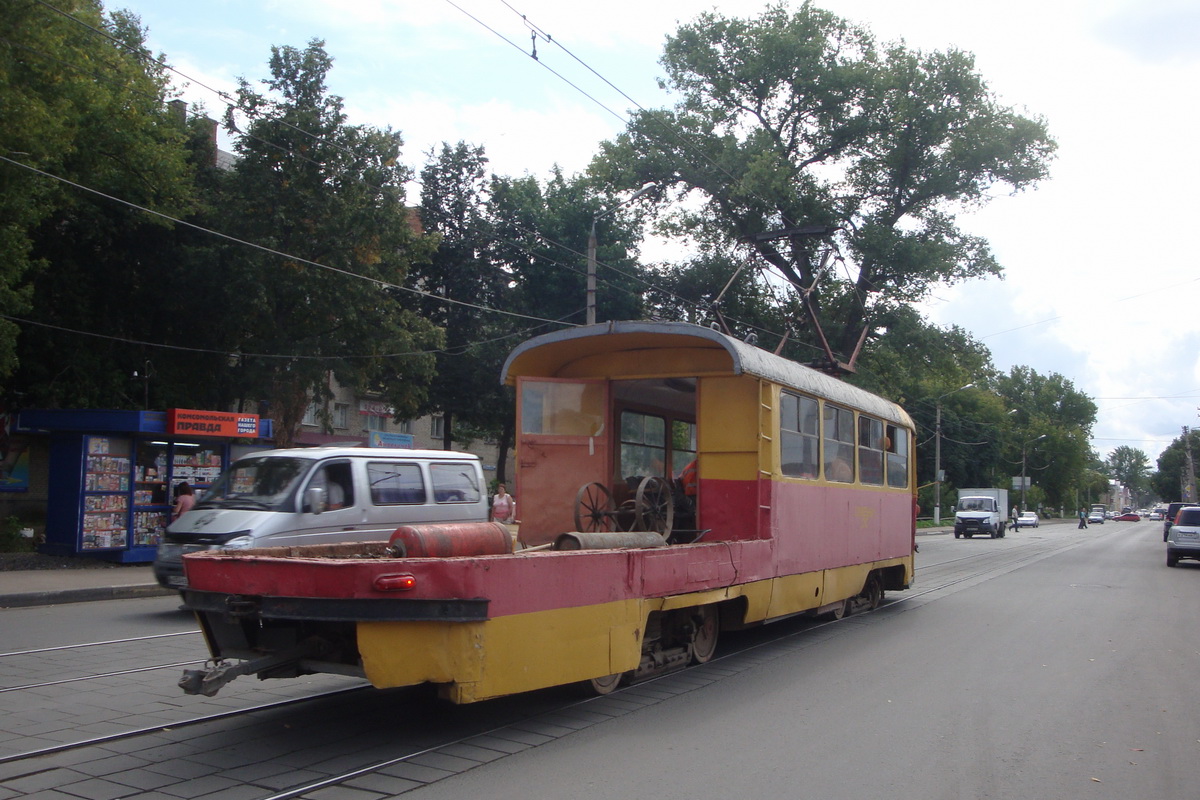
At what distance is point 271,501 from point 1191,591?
16274mm

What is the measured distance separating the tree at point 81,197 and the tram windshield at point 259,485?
9.10m

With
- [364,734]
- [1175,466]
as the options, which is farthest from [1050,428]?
[364,734]

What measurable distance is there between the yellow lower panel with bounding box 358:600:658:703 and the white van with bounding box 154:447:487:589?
513 cm

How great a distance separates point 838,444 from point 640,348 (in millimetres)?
2967

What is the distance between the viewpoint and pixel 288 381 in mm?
24781

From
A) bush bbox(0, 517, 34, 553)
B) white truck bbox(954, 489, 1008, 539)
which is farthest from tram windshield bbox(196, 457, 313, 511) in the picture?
white truck bbox(954, 489, 1008, 539)

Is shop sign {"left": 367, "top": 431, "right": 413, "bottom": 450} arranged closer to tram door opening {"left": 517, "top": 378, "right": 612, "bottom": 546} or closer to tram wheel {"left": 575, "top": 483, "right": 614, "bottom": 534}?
tram door opening {"left": 517, "top": 378, "right": 612, "bottom": 546}

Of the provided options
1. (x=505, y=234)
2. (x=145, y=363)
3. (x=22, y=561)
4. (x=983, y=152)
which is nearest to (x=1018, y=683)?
(x=22, y=561)

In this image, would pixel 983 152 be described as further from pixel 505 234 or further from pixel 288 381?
pixel 288 381

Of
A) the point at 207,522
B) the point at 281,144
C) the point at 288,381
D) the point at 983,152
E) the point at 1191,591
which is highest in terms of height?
the point at 983,152

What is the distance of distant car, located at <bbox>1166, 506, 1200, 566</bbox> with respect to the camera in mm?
25594

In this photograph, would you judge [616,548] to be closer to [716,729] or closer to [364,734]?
[716,729]

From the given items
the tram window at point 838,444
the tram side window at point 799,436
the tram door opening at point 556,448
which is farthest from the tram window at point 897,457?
the tram door opening at point 556,448

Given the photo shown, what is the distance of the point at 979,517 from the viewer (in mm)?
46969
